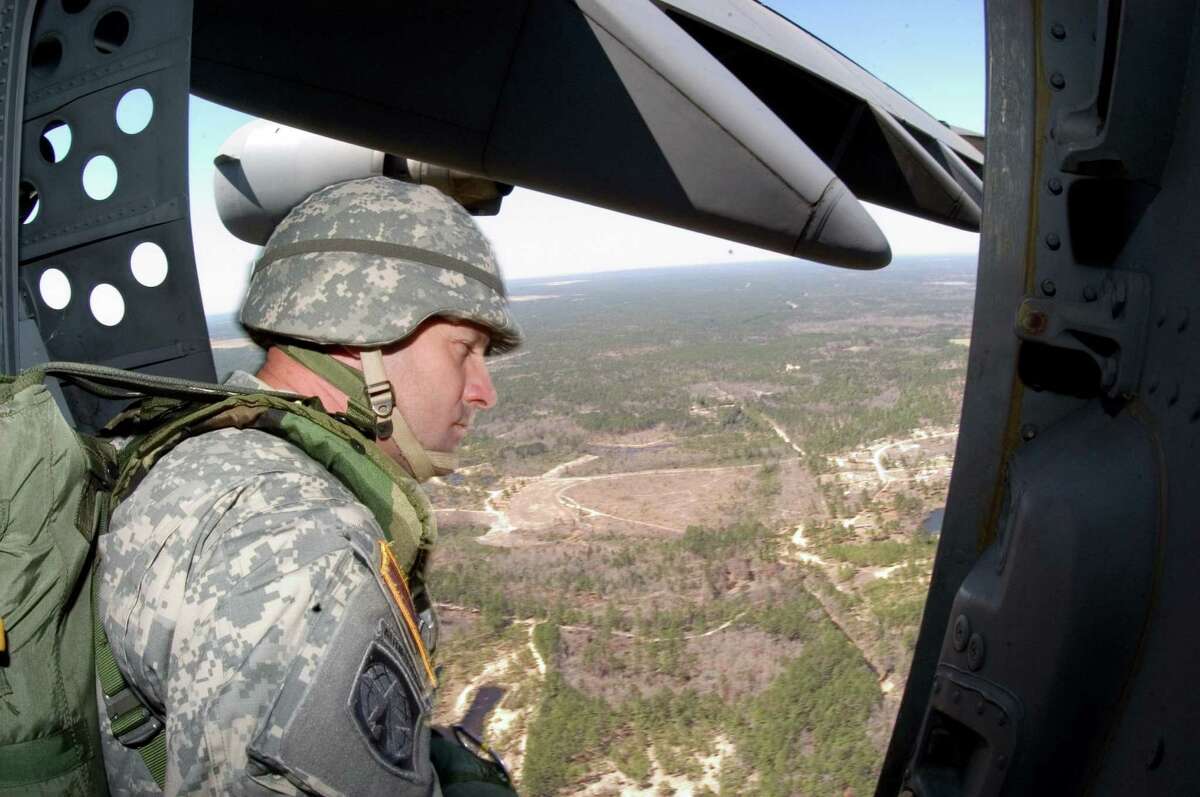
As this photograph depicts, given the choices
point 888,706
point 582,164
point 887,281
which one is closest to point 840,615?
point 888,706

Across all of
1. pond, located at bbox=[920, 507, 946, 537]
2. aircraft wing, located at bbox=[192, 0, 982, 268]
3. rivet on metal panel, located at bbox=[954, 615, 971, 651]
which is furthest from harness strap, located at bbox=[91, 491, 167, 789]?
pond, located at bbox=[920, 507, 946, 537]

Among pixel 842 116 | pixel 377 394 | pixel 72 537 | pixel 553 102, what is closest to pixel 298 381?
pixel 377 394

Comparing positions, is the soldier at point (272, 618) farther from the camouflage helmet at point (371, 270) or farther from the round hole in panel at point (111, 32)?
the round hole in panel at point (111, 32)

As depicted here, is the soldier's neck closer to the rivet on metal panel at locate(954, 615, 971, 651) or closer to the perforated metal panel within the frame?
the perforated metal panel

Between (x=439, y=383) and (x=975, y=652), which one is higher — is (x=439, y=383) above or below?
above

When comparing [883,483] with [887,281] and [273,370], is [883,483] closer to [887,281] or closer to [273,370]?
[273,370]

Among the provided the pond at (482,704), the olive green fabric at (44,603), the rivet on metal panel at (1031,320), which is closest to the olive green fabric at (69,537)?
the olive green fabric at (44,603)

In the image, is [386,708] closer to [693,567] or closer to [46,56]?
[46,56]
